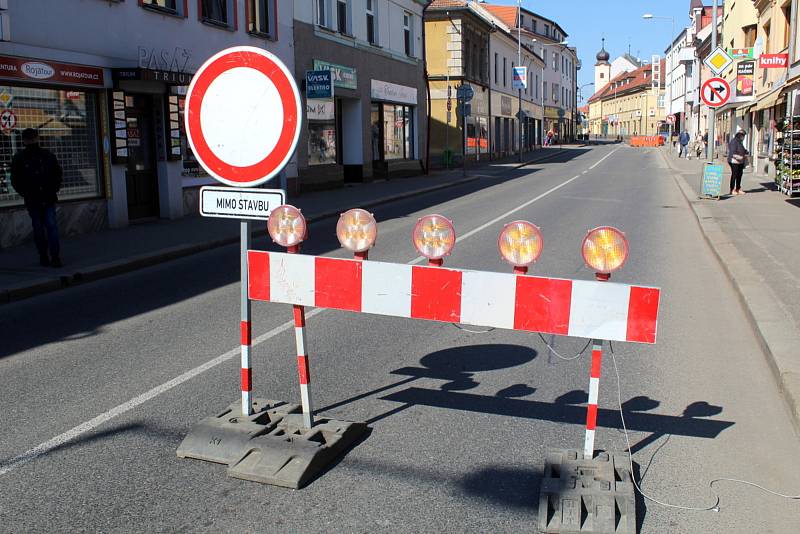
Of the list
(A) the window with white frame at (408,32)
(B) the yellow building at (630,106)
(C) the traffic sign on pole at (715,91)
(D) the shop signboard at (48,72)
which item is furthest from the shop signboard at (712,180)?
(B) the yellow building at (630,106)

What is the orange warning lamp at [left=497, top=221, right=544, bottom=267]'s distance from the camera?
3.95 meters

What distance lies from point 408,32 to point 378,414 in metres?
29.4

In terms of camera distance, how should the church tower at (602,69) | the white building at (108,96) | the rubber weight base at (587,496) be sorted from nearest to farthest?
the rubber weight base at (587,496) → the white building at (108,96) → the church tower at (602,69)

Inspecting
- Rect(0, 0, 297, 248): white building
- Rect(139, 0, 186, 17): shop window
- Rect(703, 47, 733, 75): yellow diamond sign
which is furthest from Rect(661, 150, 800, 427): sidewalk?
Rect(139, 0, 186, 17): shop window

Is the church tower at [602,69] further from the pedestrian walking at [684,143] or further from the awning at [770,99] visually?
the awning at [770,99]

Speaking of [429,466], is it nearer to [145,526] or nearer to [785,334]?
[145,526]

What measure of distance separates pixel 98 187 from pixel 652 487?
13.3m

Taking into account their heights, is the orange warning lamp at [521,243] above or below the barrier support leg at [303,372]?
above

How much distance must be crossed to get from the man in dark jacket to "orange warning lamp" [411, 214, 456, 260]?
7.87 meters

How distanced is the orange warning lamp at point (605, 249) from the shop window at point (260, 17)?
17690 mm

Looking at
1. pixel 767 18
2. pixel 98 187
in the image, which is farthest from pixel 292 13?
pixel 767 18

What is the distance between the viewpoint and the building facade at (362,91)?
2373 centimetres

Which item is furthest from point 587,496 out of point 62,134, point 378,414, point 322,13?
point 322,13

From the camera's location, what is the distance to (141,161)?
645 inches
